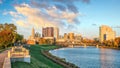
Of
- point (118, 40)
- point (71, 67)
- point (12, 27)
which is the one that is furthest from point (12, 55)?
point (118, 40)

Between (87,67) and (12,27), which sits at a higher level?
(12,27)

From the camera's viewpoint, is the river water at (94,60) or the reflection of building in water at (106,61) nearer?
the river water at (94,60)

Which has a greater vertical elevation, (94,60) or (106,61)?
(106,61)

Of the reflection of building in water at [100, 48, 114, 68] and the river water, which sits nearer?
the river water

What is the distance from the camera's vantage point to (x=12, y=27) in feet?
343

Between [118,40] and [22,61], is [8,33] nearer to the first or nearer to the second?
[22,61]

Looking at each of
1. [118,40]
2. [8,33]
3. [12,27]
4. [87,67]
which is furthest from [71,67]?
[118,40]

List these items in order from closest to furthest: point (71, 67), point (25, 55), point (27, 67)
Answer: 1. point (27, 67)
2. point (25, 55)
3. point (71, 67)

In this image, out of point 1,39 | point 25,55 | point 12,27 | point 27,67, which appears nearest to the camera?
point 27,67

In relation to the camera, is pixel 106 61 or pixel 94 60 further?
pixel 94 60

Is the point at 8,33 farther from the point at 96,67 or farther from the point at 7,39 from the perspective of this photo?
the point at 96,67

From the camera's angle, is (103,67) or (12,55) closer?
(12,55)

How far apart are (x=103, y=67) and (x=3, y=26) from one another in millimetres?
57593

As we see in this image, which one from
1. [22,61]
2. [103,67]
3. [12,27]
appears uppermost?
[12,27]
